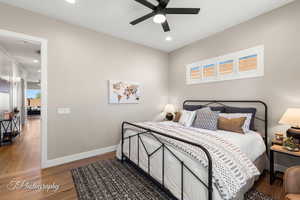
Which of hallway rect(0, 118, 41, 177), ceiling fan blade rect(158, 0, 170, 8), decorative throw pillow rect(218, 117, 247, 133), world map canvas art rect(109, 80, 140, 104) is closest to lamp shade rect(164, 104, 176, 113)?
world map canvas art rect(109, 80, 140, 104)

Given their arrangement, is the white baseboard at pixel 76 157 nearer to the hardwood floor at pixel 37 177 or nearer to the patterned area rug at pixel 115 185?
the hardwood floor at pixel 37 177

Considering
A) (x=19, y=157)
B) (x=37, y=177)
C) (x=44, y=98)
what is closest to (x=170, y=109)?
(x=44, y=98)

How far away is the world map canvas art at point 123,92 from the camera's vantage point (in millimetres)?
3376

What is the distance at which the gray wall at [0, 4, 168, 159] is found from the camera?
2605mm

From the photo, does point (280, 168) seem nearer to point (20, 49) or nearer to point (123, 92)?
point (123, 92)

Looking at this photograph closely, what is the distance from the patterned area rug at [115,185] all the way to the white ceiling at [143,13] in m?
2.94

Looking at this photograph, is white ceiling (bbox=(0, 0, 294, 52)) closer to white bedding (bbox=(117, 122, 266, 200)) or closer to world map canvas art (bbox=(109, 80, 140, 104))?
world map canvas art (bbox=(109, 80, 140, 104))

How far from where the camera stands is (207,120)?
101 inches

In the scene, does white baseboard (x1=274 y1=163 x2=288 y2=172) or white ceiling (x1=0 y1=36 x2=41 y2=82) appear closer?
white baseboard (x1=274 y1=163 x2=288 y2=172)

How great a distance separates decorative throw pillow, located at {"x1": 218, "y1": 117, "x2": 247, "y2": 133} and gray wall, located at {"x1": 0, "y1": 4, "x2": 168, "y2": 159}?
2.17 m

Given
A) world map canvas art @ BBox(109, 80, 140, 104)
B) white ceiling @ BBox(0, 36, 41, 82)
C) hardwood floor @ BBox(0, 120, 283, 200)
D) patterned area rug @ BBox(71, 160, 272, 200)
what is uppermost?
white ceiling @ BBox(0, 36, 41, 82)

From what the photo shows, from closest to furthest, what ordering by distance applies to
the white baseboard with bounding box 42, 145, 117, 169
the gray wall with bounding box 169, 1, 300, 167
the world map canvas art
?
1. the gray wall with bounding box 169, 1, 300, 167
2. the white baseboard with bounding box 42, 145, 117, 169
3. the world map canvas art

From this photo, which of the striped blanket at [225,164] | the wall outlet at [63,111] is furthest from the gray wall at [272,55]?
the wall outlet at [63,111]

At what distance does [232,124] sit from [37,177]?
11.4 ft
